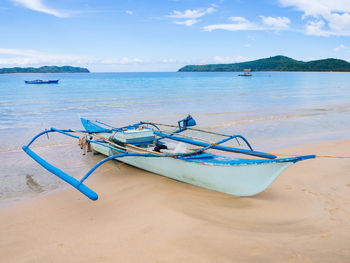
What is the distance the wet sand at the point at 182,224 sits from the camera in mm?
3381

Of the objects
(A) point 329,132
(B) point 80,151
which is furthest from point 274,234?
(A) point 329,132

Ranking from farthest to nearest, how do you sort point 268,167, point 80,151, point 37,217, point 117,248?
point 80,151
point 37,217
point 268,167
point 117,248

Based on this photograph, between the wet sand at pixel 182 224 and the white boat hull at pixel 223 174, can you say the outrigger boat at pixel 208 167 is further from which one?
the wet sand at pixel 182 224

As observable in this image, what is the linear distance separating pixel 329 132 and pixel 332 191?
21.0ft

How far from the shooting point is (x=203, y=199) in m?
4.83

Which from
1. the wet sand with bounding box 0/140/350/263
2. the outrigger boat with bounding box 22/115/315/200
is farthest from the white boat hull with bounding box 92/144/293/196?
the wet sand with bounding box 0/140/350/263

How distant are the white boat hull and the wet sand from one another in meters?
0.18

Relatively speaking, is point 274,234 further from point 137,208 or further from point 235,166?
point 137,208

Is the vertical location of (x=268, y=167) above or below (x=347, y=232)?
above

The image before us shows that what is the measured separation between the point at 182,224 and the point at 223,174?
1154 millimetres

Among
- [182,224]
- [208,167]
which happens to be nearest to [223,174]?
[208,167]

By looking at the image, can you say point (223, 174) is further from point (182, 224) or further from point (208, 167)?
point (182, 224)

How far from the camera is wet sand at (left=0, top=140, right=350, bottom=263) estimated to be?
3381mm

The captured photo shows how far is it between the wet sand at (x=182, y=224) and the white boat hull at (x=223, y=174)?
180 millimetres
